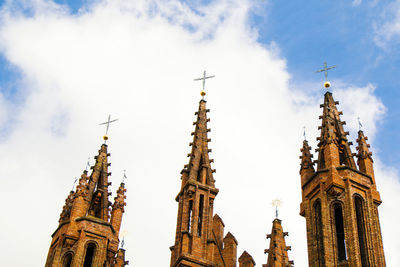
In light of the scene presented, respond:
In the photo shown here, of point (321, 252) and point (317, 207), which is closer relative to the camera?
point (321, 252)

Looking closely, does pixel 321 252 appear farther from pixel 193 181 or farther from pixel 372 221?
pixel 193 181

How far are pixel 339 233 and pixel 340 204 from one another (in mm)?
1208

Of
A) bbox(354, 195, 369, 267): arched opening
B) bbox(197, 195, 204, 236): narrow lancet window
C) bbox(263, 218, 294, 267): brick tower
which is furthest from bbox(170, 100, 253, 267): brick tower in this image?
bbox(354, 195, 369, 267): arched opening

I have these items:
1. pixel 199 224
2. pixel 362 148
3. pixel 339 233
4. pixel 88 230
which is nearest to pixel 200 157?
pixel 199 224

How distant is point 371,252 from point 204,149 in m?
11.8

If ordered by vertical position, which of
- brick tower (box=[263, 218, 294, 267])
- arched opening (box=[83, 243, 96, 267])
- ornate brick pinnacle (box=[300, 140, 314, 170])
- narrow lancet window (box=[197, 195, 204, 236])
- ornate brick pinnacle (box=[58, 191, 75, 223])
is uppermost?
ornate brick pinnacle (box=[300, 140, 314, 170])

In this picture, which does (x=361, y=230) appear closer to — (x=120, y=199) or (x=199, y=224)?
(x=199, y=224)

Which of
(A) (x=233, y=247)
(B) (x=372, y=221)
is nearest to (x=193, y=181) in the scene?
(A) (x=233, y=247)

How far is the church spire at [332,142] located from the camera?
120ft

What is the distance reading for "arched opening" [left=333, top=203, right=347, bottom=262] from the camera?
Answer: 109 feet

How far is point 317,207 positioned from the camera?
1391 inches

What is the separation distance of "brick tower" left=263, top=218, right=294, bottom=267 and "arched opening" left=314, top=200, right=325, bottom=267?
4.02 ft

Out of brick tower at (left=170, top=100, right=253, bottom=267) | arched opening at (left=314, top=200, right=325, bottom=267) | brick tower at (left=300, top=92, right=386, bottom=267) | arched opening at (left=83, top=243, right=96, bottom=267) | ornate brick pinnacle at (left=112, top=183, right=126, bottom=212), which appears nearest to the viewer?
brick tower at (left=300, top=92, right=386, bottom=267)

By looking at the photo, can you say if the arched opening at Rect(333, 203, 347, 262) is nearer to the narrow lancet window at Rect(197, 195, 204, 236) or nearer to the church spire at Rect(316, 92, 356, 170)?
the church spire at Rect(316, 92, 356, 170)
